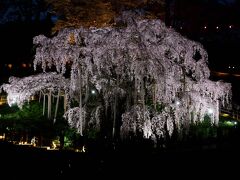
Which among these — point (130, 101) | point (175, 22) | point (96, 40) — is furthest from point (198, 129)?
point (175, 22)

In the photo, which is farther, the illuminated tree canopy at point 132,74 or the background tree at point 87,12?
the background tree at point 87,12

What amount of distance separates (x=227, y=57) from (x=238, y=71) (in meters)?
1.09

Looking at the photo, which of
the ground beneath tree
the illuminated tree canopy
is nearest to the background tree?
the illuminated tree canopy

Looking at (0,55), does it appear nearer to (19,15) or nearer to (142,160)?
(19,15)

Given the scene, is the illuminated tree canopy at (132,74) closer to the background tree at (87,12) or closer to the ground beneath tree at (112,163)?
the ground beneath tree at (112,163)

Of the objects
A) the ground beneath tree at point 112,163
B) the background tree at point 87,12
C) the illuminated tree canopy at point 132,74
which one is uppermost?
the background tree at point 87,12

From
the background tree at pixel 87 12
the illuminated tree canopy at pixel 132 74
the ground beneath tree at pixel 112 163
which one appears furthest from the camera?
the background tree at pixel 87 12

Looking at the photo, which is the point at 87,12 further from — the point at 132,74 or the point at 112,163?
the point at 112,163

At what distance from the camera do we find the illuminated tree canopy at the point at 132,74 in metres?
11.8

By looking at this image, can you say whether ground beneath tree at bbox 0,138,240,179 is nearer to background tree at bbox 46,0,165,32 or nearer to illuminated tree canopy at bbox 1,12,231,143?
illuminated tree canopy at bbox 1,12,231,143

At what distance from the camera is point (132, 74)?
12664 millimetres

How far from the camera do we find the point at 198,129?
14094mm

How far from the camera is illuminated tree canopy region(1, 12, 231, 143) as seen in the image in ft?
38.8

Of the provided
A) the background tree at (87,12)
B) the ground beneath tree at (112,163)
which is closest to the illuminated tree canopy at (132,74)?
the ground beneath tree at (112,163)
